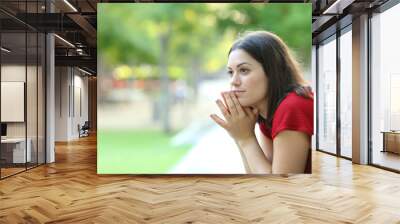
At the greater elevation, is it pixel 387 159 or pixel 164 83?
pixel 164 83

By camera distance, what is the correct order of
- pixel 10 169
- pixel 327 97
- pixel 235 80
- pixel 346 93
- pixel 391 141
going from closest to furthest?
pixel 235 80 → pixel 10 169 → pixel 391 141 → pixel 346 93 → pixel 327 97

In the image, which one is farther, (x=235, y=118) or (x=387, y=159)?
(x=387, y=159)

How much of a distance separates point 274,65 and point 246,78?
42 cm

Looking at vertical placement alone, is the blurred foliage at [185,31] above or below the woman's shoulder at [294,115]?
above

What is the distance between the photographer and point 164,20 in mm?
5852

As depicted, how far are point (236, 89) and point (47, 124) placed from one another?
4.55 metres

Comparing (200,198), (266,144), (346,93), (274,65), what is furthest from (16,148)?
(346,93)

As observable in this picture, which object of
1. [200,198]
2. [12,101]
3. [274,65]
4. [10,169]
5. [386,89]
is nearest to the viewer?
[200,198]

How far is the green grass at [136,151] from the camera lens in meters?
5.81

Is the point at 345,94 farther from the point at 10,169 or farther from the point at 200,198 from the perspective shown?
the point at 10,169

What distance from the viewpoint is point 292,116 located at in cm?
571

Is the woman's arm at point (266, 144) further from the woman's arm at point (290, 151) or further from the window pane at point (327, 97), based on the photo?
the window pane at point (327, 97)

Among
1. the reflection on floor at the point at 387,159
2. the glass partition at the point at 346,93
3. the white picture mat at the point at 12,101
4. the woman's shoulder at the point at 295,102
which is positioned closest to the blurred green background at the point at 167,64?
the woman's shoulder at the point at 295,102

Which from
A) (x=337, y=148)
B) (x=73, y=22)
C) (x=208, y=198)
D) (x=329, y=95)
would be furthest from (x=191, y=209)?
(x=329, y=95)
